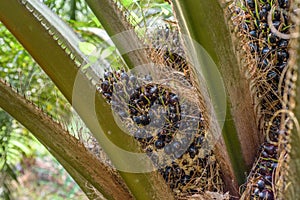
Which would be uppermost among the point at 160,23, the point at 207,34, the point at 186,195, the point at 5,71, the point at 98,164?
the point at 5,71

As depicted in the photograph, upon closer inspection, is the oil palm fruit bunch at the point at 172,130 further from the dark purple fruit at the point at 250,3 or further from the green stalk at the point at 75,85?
the dark purple fruit at the point at 250,3

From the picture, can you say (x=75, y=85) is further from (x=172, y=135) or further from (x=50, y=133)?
(x=172, y=135)

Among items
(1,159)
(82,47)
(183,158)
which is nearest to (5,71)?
(1,159)

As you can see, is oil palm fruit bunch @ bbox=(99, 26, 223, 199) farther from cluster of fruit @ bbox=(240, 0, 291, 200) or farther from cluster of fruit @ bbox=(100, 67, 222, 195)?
cluster of fruit @ bbox=(240, 0, 291, 200)

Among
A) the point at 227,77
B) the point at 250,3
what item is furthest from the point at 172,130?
the point at 250,3

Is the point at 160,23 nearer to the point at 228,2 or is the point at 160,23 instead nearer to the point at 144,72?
the point at 144,72

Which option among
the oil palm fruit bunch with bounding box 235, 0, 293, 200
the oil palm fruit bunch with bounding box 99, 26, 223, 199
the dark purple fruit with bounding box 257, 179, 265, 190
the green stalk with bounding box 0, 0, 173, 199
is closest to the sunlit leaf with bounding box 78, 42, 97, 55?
the oil palm fruit bunch with bounding box 99, 26, 223, 199
